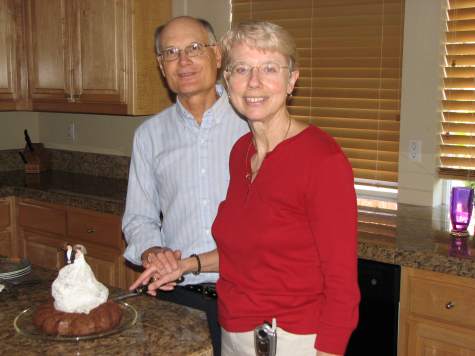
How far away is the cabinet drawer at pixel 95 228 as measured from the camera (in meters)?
3.04

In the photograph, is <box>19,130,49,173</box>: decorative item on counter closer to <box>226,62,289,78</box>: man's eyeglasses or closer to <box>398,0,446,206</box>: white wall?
<box>398,0,446,206</box>: white wall

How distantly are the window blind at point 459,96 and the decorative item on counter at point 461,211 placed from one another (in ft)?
1.14

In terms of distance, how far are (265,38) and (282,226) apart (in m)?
0.42

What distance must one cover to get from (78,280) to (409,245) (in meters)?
1.28

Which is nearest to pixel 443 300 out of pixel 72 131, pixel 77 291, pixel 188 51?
pixel 188 51

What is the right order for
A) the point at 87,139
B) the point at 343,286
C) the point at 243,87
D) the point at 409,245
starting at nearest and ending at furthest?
the point at 343,286
the point at 243,87
the point at 409,245
the point at 87,139

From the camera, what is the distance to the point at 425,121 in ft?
8.97

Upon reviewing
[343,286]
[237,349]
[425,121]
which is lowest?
[237,349]

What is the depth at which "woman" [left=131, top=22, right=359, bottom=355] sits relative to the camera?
4.32 feet

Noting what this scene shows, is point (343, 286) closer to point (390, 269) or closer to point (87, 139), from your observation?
point (390, 269)

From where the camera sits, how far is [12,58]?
364 cm

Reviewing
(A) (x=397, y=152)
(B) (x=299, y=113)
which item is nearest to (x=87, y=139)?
(B) (x=299, y=113)

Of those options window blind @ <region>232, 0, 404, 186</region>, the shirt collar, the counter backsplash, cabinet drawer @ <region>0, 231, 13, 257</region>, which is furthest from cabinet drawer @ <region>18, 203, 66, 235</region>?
the shirt collar

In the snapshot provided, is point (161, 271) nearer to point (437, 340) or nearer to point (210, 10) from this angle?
point (437, 340)
